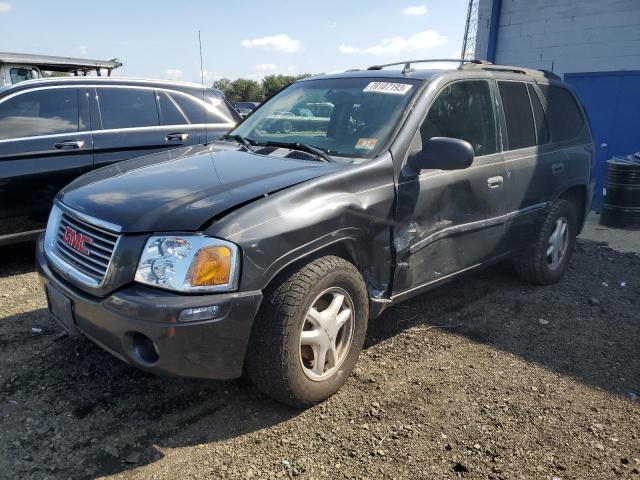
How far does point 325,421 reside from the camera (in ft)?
9.05

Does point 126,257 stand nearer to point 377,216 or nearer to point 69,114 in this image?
point 377,216

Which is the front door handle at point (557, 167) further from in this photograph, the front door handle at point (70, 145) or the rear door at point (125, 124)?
the front door handle at point (70, 145)

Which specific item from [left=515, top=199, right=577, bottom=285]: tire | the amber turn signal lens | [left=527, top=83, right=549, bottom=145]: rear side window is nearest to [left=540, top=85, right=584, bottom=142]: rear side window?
[left=527, top=83, right=549, bottom=145]: rear side window

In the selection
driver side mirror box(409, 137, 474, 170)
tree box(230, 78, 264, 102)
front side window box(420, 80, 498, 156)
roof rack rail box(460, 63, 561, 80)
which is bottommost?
tree box(230, 78, 264, 102)

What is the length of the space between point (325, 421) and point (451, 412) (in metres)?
0.70

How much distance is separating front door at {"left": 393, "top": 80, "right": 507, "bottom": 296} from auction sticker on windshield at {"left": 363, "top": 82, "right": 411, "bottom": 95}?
0.21 m

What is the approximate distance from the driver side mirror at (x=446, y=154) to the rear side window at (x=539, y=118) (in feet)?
5.25

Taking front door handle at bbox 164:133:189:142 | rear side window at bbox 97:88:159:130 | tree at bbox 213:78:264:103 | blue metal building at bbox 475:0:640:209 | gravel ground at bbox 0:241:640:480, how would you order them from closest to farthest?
gravel ground at bbox 0:241:640:480
rear side window at bbox 97:88:159:130
front door handle at bbox 164:133:189:142
blue metal building at bbox 475:0:640:209
tree at bbox 213:78:264:103

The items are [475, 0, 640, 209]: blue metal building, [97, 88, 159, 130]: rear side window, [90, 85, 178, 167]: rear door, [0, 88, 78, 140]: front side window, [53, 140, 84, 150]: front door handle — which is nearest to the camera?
[0, 88, 78, 140]: front side window

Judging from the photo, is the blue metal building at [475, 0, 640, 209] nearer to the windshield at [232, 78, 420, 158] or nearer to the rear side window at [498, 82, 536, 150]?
the rear side window at [498, 82, 536, 150]

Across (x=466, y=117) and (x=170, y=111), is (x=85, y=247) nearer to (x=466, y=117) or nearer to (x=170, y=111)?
(x=466, y=117)

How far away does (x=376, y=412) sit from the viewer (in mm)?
2836

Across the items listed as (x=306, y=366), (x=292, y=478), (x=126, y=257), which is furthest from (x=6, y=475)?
(x=306, y=366)

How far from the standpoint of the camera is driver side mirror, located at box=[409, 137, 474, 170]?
3.04 m
